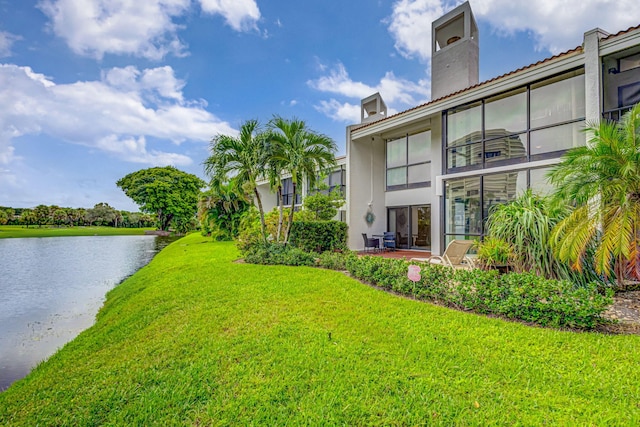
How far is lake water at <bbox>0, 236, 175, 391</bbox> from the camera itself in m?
6.58

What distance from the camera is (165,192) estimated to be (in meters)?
44.0

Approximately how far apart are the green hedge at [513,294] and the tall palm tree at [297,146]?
6397 mm

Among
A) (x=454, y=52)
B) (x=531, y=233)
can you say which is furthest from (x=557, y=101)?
(x=454, y=52)

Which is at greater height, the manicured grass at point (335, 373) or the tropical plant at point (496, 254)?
the tropical plant at point (496, 254)

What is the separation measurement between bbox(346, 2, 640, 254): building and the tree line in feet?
160

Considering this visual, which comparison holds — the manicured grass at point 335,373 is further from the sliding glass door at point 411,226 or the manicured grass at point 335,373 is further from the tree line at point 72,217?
the tree line at point 72,217

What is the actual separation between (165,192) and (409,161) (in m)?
38.0

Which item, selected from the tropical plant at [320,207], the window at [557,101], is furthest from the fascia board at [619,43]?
the tropical plant at [320,207]

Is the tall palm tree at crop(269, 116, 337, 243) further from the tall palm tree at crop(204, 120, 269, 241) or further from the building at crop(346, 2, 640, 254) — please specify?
the building at crop(346, 2, 640, 254)

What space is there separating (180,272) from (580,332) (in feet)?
34.8

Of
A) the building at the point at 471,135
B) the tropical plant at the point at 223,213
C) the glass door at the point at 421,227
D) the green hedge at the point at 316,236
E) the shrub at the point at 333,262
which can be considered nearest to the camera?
the building at the point at 471,135

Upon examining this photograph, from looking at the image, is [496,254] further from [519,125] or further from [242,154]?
[242,154]

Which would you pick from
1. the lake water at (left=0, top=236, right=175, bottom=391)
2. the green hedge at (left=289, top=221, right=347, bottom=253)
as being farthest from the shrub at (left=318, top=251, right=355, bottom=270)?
the lake water at (left=0, top=236, right=175, bottom=391)

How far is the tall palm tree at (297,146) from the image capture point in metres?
11.9
